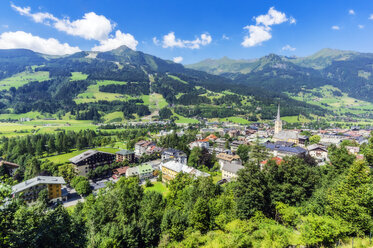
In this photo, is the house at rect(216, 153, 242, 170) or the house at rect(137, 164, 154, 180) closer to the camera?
the house at rect(137, 164, 154, 180)

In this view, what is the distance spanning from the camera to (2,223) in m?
10.9

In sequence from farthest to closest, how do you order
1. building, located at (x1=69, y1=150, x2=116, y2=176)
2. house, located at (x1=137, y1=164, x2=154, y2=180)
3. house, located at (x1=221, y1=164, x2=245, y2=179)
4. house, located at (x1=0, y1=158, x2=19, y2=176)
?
house, located at (x1=0, y1=158, x2=19, y2=176) < building, located at (x1=69, y1=150, x2=116, y2=176) < house, located at (x1=137, y1=164, x2=154, y2=180) < house, located at (x1=221, y1=164, x2=245, y2=179)

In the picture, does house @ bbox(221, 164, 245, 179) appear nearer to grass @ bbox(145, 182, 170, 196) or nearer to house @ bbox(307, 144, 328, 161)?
grass @ bbox(145, 182, 170, 196)

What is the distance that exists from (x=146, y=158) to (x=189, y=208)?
52.7m

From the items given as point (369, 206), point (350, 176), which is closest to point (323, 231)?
point (369, 206)

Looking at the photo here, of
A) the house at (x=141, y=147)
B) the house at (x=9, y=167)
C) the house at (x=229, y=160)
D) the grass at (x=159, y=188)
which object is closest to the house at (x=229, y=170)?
the house at (x=229, y=160)

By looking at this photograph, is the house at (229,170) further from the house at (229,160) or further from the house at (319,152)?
the house at (319,152)

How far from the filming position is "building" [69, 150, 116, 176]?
68312 millimetres

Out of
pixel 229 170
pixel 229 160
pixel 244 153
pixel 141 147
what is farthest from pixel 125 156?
pixel 244 153

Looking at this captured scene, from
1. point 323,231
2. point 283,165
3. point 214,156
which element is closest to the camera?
point 323,231

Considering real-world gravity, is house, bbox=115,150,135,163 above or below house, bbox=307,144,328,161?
below

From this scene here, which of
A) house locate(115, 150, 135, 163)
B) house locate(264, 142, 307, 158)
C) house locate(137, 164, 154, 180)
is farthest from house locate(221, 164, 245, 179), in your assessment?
house locate(115, 150, 135, 163)

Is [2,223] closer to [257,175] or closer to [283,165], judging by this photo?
[257,175]

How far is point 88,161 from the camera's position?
70000 millimetres
